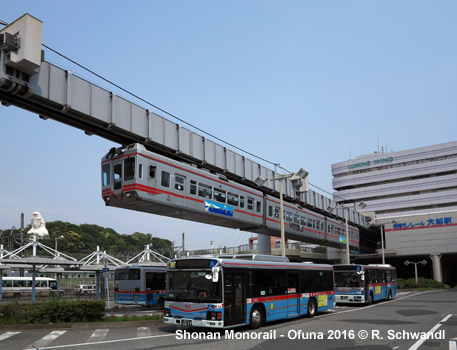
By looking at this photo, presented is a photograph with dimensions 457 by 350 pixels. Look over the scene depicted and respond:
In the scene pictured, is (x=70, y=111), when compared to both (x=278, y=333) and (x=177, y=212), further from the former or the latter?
(x=278, y=333)

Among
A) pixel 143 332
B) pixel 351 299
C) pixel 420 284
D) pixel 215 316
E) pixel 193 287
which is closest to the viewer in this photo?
pixel 215 316

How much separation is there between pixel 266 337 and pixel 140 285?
1636 cm

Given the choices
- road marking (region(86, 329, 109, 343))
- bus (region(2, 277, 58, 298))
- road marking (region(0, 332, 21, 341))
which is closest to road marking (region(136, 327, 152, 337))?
road marking (region(86, 329, 109, 343))

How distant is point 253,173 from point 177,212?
9932 mm

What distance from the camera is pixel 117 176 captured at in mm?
21922

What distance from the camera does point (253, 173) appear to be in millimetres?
33000

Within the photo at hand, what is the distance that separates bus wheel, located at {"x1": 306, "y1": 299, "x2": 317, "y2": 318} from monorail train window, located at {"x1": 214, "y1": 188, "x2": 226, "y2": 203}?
28.7 ft

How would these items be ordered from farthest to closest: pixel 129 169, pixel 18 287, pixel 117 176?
pixel 18 287
pixel 117 176
pixel 129 169

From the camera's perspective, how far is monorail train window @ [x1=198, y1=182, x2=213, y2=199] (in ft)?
82.5

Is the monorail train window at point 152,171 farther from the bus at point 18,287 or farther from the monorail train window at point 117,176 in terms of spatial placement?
the bus at point 18,287

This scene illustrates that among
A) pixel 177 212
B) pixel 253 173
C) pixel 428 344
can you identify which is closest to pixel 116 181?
pixel 177 212

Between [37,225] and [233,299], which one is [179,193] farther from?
[37,225]

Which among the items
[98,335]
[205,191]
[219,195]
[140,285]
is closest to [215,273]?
[98,335]

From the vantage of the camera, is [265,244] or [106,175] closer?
[106,175]
